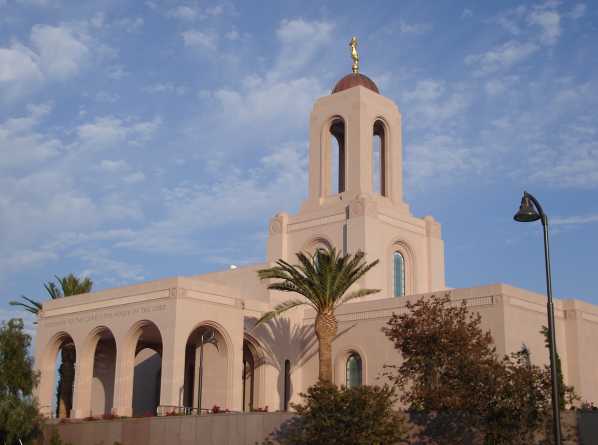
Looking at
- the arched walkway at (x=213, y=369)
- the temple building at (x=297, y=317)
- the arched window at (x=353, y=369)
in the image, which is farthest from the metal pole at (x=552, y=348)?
the arched walkway at (x=213, y=369)

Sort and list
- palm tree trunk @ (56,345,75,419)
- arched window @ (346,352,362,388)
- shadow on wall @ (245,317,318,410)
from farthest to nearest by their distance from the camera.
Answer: palm tree trunk @ (56,345,75,419)
shadow on wall @ (245,317,318,410)
arched window @ (346,352,362,388)

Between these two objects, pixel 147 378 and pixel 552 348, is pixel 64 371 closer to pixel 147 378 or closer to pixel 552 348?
pixel 147 378

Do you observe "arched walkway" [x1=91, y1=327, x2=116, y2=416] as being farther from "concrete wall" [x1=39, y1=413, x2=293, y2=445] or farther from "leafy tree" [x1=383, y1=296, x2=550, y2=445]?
"leafy tree" [x1=383, y1=296, x2=550, y2=445]

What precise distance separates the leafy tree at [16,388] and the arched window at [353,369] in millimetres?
13683

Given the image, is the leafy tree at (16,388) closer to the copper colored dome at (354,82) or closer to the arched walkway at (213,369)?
the arched walkway at (213,369)

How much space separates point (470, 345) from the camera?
87.5 ft

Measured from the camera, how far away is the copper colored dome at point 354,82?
48.2 meters

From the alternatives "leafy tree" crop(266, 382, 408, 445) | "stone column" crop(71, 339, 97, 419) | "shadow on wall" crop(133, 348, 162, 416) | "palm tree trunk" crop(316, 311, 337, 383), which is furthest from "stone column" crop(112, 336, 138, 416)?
"leafy tree" crop(266, 382, 408, 445)

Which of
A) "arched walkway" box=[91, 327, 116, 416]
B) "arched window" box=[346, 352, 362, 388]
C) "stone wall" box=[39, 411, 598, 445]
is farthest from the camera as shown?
"arched walkway" box=[91, 327, 116, 416]

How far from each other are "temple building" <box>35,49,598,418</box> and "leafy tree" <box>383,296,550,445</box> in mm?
7361

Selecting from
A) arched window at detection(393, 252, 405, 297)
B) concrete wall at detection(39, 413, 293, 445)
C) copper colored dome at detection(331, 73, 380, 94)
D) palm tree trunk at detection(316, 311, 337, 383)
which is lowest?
concrete wall at detection(39, 413, 293, 445)

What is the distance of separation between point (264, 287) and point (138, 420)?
1264 cm

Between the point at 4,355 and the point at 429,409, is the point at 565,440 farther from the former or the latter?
the point at 4,355

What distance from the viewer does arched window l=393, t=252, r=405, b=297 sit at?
1759 inches
